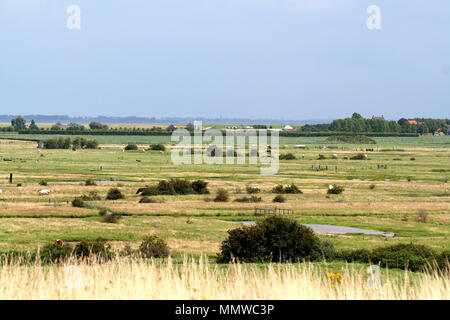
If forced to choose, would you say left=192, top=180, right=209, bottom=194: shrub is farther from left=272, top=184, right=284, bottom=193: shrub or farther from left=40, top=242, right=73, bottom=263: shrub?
left=40, top=242, right=73, bottom=263: shrub

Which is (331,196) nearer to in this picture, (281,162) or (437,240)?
(437,240)

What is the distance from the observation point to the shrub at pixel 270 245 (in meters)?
28.0

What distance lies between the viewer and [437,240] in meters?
38.5

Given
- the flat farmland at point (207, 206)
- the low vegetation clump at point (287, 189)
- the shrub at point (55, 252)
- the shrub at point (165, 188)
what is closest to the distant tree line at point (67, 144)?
the flat farmland at point (207, 206)

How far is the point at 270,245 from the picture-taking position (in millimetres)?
28625

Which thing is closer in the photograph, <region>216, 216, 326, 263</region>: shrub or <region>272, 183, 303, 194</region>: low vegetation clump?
<region>216, 216, 326, 263</region>: shrub

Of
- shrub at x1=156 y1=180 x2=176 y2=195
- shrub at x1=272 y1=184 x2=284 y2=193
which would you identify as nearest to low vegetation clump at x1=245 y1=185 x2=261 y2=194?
shrub at x1=272 y1=184 x2=284 y2=193

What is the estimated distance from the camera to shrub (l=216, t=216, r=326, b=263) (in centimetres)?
2802

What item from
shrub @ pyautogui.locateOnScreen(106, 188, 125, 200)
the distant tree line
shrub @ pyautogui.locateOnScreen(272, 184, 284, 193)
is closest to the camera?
shrub @ pyautogui.locateOnScreen(106, 188, 125, 200)

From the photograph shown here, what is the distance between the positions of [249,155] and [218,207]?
280 ft
